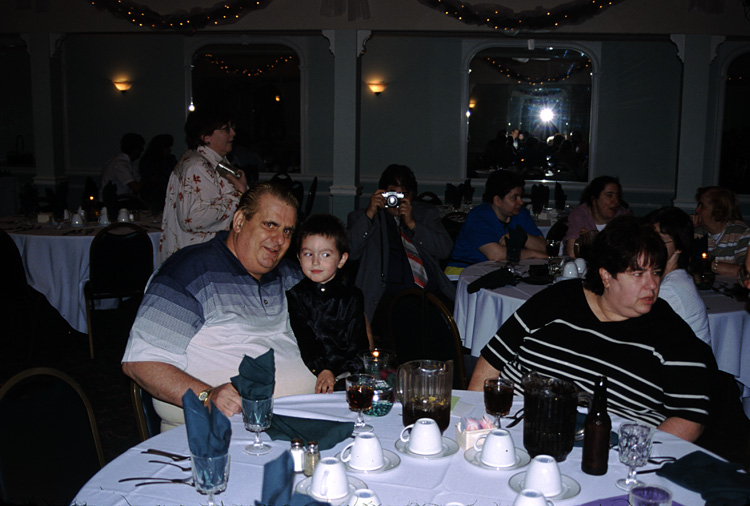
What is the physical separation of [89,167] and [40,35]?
2.47 meters

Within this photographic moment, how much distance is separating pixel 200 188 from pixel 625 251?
2.54 m

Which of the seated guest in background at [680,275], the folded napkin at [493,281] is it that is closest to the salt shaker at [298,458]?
the seated guest in background at [680,275]

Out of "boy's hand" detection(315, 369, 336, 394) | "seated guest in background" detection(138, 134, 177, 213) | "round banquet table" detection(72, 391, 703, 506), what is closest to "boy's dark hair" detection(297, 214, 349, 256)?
"boy's hand" detection(315, 369, 336, 394)

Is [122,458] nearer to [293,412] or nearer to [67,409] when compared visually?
[67,409]

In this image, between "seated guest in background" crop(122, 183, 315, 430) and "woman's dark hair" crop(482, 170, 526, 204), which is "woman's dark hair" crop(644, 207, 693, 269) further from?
"woman's dark hair" crop(482, 170, 526, 204)

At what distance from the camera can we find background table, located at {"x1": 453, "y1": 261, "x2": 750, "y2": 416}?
A: 10.6ft

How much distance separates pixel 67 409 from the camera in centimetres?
171

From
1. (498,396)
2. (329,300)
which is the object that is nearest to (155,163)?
(329,300)

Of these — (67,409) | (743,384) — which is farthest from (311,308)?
(743,384)

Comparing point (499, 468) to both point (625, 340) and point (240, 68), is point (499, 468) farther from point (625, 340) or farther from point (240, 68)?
point (240, 68)

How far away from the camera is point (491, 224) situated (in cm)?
447

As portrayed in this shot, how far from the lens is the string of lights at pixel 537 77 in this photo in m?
10.6

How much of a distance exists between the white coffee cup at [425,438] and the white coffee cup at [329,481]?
0.91 ft

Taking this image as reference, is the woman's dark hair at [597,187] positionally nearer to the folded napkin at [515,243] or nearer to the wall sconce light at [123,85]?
the folded napkin at [515,243]
